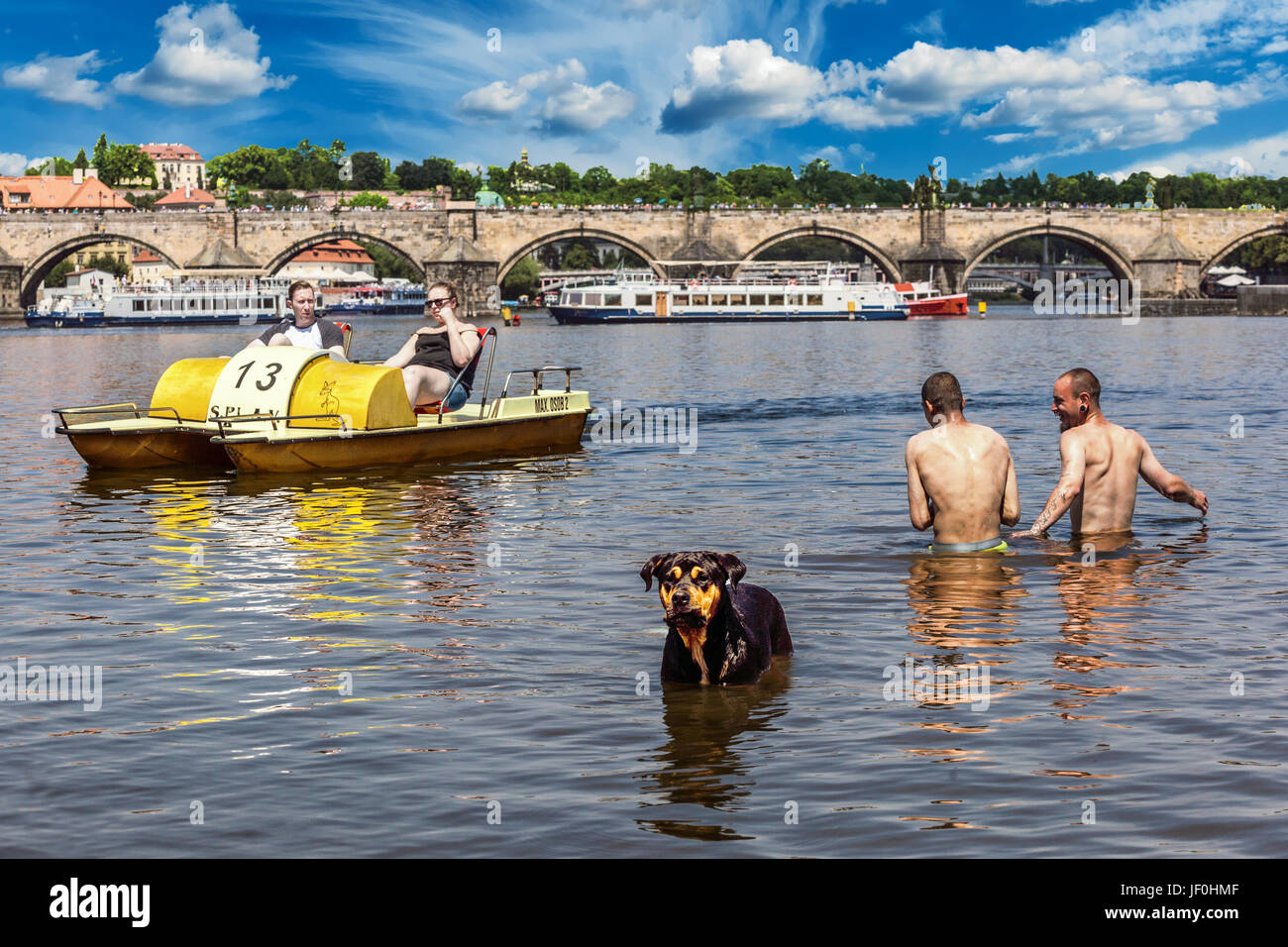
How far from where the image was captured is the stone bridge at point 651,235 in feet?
283

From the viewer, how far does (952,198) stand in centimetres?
17350

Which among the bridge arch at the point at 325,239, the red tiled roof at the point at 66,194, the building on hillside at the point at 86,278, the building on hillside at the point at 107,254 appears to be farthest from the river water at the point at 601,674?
the building on hillside at the point at 107,254

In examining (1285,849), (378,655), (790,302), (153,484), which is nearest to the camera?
(1285,849)

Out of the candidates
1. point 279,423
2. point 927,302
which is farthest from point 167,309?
point 279,423

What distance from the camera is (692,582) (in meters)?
5.84

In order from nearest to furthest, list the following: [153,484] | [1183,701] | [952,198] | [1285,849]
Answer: [1285,849] → [1183,701] → [153,484] → [952,198]

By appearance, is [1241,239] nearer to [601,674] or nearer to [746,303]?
[746,303]

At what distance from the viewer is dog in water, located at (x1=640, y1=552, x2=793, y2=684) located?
19.2ft

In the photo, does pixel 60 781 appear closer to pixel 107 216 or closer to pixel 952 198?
pixel 107 216

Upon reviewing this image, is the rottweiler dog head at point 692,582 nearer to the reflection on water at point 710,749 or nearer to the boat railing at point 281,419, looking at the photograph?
the reflection on water at point 710,749

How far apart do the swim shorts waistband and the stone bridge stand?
7759cm

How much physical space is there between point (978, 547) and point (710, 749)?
3.78 metres
